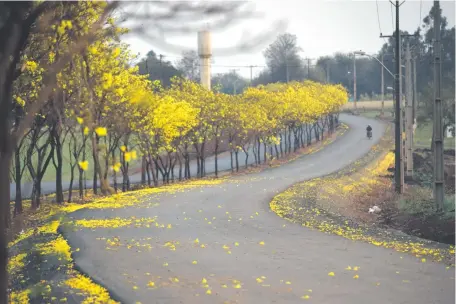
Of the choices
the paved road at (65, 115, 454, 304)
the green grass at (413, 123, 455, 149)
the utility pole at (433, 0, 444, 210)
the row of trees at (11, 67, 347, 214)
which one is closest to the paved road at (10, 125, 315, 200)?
the row of trees at (11, 67, 347, 214)

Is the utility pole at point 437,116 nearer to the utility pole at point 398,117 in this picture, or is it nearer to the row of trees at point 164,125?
the utility pole at point 398,117

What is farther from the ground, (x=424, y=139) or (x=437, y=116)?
(x=437, y=116)

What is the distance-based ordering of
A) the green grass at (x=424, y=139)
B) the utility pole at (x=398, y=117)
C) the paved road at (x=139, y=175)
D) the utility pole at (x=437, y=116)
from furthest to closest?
1. the green grass at (x=424, y=139)
2. the paved road at (x=139, y=175)
3. the utility pole at (x=398, y=117)
4. the utility pole at (x=437, y=116)

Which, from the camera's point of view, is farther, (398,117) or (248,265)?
(398,117)

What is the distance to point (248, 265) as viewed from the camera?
41.1ft

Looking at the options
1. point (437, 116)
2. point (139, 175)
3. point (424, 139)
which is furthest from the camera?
point (424, 139)

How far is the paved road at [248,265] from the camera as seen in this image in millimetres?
10312

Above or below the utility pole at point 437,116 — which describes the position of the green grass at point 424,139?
below

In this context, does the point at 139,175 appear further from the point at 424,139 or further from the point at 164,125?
the point at 424,139

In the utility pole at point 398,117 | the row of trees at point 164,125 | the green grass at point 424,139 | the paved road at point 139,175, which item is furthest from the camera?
the green grass at point 424,139

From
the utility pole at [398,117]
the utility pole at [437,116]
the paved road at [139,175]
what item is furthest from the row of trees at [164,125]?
the utility pole at [398,117]

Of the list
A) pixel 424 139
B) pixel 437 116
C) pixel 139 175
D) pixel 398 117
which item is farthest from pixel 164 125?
pixel 424 139

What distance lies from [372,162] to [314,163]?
3984 millimetres

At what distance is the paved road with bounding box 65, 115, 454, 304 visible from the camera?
10312 millimetres
